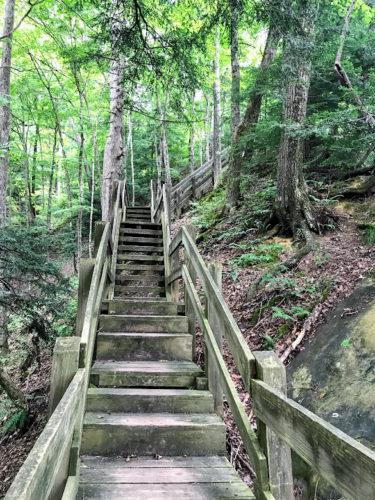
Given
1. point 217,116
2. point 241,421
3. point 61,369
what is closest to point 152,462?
point 241,421

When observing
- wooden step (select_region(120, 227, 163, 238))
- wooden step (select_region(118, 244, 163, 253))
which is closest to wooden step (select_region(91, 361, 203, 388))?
wooden step (select_region(118, 244, 163, 253))

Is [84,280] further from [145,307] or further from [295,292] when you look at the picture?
[295,292]

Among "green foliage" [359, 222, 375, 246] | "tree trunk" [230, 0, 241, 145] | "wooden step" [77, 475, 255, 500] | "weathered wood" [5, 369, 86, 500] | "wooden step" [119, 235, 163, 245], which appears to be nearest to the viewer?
"weathered wood" [5, 369, 86, 500]

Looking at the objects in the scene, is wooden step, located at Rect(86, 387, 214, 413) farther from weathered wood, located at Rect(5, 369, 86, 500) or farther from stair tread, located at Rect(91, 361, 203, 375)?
weathered wood, located at Rect(5, 369, 86, 500)

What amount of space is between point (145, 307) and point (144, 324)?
0.59 meters

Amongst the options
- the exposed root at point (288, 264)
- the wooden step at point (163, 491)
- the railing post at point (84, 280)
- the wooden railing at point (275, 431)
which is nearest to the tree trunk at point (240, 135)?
the exposed root at point (288, 264)

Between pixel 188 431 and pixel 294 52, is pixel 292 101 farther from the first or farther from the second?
pixel 188 431

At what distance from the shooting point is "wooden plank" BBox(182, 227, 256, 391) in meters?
2.17

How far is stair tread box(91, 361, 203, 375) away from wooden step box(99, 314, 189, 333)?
54 centimetres

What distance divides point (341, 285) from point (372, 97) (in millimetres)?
4102

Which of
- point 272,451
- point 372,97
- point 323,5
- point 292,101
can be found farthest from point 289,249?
point 323,5

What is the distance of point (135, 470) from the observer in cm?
240

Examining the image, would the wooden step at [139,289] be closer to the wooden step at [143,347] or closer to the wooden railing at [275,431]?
the wooden step at [143,347]

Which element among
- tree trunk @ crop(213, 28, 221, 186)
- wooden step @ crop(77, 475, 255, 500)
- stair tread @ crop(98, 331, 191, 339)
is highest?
tree trunk @ crop(213, 28, 221, 186)
